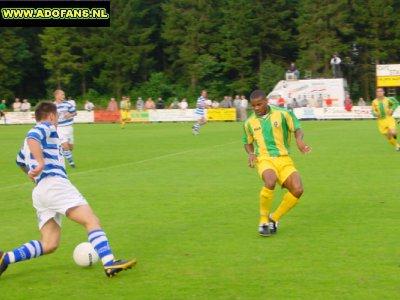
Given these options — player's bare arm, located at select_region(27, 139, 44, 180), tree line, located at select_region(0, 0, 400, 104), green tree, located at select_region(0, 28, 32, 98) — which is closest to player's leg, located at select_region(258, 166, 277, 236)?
player's bare arm, located at select_region(27, 139, 44, 180)

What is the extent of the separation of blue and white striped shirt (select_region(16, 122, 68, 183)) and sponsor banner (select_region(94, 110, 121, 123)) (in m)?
44.1

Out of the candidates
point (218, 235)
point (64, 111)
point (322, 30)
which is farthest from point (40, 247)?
point (322, 30)

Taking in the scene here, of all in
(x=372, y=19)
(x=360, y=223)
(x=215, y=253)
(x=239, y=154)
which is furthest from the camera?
(x=372, y=19)

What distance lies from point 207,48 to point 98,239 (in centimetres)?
6294

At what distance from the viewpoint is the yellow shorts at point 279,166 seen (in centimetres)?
998

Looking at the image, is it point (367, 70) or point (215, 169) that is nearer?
point (215, 169)

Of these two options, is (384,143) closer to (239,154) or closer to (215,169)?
(239,154)

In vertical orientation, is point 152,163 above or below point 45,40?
below

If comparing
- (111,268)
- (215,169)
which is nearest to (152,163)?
(215,169)

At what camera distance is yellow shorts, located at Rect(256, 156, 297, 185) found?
9984 millimetres

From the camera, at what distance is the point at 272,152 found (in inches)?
398

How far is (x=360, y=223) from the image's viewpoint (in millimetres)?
10539

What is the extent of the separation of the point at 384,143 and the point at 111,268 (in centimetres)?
1903

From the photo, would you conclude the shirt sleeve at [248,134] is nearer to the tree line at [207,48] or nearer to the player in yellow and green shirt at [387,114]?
the player in yellow and green shirt at [387,114]
